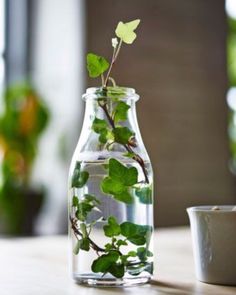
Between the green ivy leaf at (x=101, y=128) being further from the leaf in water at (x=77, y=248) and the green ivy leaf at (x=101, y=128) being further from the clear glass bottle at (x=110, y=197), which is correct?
the leaf in water at (x=77, y=248)

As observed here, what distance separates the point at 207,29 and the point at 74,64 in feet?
2.74

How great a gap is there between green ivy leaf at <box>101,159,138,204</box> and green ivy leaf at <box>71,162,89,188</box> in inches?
1.1

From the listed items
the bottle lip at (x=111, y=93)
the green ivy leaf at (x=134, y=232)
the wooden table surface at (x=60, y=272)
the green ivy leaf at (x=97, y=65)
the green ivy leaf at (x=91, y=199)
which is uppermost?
the green ivy leaf at (x=97, y=65)

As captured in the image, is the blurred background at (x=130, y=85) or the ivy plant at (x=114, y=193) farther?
the blurred background at (x=130, y=85)

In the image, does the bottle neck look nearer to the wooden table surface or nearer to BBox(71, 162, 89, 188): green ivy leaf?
BBox(71, 162, 89, 188): green ivy leaf

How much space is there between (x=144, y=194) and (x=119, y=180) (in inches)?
2.2

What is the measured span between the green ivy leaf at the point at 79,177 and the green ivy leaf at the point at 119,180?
0.09 ft

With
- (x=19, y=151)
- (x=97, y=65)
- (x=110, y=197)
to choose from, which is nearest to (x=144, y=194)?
(x=110, y=197)

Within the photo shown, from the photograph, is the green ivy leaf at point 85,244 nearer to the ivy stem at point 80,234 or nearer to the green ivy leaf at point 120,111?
the ivy stem at point 80,234

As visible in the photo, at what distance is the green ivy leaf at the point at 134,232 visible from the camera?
631 millimetres

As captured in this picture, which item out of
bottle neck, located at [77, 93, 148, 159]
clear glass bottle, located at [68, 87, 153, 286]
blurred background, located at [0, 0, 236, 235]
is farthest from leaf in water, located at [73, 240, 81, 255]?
blurred background, located at [0, 0, 236, 235]

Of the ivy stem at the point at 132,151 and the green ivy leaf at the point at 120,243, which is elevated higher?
the ivy stem at the point at 132,151

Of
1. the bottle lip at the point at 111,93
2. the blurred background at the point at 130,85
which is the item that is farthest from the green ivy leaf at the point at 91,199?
the blurred background at the point at 130,85

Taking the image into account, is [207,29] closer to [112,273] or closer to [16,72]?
[16,72]
